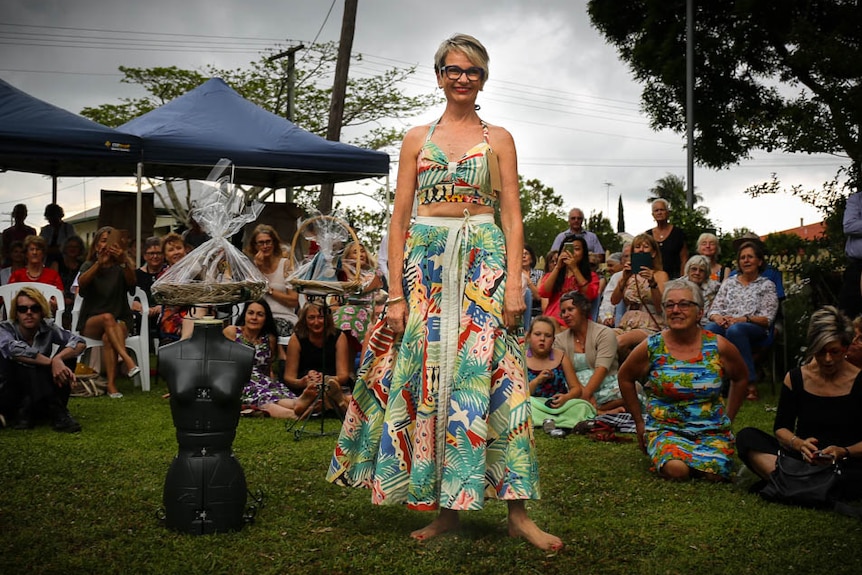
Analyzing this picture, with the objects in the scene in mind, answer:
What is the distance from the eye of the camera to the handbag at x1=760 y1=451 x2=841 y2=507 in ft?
16.2

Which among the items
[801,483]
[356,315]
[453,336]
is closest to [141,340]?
[356,315]

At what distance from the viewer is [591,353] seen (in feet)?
26.4

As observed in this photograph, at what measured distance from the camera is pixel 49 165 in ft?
47.5

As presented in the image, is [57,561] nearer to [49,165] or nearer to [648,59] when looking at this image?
[49,165]

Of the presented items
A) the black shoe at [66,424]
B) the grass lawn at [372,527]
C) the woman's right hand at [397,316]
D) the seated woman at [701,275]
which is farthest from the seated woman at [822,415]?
the black shoe at [66,424]

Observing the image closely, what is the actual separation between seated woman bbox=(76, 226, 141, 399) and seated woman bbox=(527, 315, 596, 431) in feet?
13.6

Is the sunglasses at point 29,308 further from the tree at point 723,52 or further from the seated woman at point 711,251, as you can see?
the tree at point 723,52

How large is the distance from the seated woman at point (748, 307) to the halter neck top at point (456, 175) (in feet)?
17.8

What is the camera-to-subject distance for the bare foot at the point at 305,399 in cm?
766

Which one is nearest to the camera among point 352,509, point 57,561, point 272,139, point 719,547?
point 57,561

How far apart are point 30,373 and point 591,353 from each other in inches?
182

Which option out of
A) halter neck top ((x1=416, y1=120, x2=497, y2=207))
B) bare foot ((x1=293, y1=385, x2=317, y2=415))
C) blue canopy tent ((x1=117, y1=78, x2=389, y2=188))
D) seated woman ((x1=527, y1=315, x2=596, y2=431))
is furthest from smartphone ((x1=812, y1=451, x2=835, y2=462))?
blue canopy tent ((x1=117, y1=78, x2=389, y2=188))

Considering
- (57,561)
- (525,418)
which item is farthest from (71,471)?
(525,418)

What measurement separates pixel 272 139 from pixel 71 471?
25.0 ft
